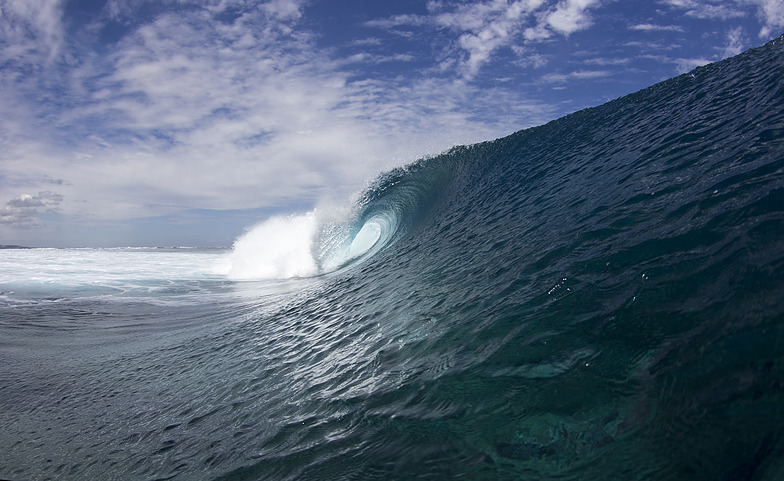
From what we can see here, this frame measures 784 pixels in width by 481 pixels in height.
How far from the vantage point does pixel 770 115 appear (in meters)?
5.17

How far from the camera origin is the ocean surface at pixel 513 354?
2.15 meters

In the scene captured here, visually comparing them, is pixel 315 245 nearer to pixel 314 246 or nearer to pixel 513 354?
pixel 314 246

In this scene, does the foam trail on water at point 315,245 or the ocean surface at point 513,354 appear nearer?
the ocean surface at point 513,354

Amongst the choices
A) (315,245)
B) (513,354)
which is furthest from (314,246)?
(513,354)

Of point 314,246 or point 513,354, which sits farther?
point 314,246

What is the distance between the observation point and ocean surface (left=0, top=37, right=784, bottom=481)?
2.15 m

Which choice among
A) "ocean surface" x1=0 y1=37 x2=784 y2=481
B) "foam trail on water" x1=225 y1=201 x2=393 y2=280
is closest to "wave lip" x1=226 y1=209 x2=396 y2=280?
"foam trail on water" x1=225 y1=201 x2=393 y2=280

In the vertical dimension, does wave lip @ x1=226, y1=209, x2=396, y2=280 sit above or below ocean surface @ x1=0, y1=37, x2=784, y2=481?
above

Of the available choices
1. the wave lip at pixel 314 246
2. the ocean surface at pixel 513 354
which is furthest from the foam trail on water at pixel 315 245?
the ocean surface at pixel 513 354

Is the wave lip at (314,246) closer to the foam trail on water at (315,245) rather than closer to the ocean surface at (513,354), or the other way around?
the foam trail on water at (315,245)

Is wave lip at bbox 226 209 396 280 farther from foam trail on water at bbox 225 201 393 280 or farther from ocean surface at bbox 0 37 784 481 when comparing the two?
ocean surface at bbox 0 37 784 481

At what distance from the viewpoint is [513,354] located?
3096mm

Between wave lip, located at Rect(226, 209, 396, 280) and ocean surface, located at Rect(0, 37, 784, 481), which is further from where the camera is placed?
wave lip, located at Rect(226, 209, 396, 280)

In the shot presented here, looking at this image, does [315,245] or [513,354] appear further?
[315,245]
